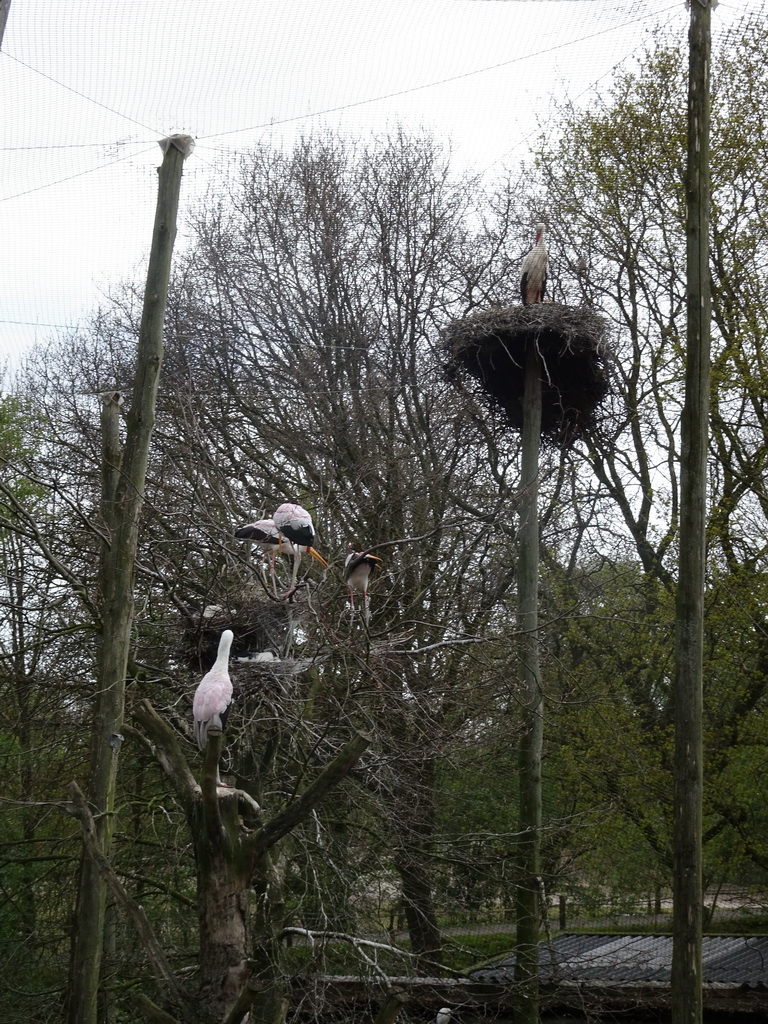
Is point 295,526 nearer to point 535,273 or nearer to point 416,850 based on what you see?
point 416,850

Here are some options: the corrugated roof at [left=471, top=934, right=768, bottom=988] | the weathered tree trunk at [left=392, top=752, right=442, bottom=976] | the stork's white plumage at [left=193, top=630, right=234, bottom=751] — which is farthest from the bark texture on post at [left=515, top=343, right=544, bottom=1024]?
the stork's white plumage at [left=193, top=630, right=234, bottom=751]

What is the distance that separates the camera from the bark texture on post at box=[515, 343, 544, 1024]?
24.2 ft

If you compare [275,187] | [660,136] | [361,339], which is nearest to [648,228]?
[660,136]

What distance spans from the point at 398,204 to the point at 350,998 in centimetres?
953

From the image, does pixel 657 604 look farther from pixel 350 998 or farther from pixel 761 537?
pixel 350 998

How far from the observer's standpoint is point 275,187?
550 inches

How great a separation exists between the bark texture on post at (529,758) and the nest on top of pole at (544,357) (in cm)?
57

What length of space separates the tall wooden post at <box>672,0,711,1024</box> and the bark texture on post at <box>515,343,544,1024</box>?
2128 millimetres

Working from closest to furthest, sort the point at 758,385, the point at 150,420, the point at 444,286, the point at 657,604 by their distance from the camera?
the point at 150,420 < the point at 758,385 < the point at 657,604 < the point at 444,286

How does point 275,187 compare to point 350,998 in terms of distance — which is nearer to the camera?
point 350,998

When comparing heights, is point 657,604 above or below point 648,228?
below

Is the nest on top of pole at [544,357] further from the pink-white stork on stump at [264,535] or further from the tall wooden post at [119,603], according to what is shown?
the tall wooden post at [119,603]

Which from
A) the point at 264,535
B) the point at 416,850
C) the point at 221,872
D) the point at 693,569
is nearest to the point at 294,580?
the point at 264,535

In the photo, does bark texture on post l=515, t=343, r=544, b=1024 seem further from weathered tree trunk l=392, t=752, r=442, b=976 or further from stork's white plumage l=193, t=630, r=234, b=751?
stork's white plumage l=193, t=630, r=234, b=751
